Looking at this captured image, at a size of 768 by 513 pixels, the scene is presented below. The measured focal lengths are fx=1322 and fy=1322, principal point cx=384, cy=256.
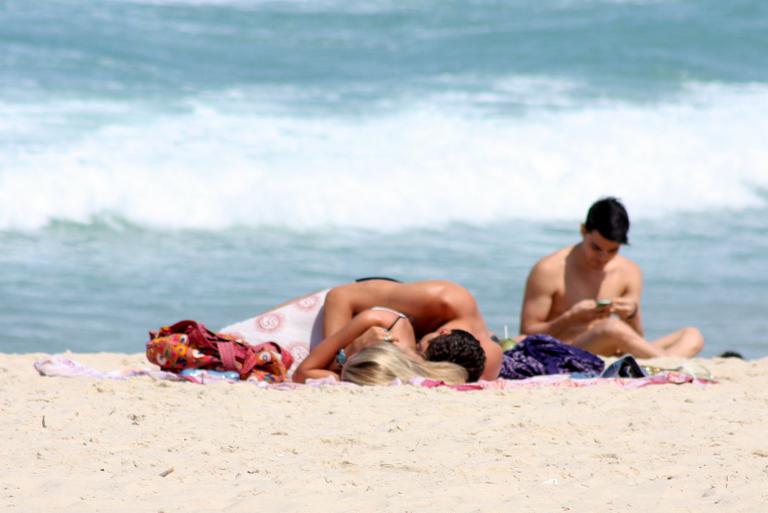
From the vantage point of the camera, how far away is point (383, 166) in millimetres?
Answer: 14758

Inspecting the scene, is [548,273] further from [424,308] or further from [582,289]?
[424,308]

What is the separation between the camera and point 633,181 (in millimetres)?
14930

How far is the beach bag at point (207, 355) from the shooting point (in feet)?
20.0

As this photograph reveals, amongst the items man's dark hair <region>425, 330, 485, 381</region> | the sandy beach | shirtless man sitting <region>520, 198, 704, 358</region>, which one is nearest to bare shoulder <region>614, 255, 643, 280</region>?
shirtless man sitting <region>520, 198, 704, 358</region>

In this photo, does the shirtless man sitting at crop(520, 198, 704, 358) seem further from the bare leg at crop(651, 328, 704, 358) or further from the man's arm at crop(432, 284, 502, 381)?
the man's arm at crop(432, 284, 502, 381)

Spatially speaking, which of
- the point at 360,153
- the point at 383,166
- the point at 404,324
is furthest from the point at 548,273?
the point at 360,153

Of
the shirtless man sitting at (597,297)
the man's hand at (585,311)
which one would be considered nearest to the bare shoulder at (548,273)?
the shirtless man sitting at (597,297)

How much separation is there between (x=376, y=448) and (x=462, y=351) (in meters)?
1.44

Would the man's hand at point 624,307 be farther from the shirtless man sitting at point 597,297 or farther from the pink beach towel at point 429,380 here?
the pink beach towel at point 429,380

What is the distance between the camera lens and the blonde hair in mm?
5855

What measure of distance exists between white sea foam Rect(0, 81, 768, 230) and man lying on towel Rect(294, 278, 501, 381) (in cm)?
613

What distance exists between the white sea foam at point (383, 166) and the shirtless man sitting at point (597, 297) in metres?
5.34

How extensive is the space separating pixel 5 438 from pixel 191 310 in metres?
4.10

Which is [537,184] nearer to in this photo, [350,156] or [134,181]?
[350,156]
